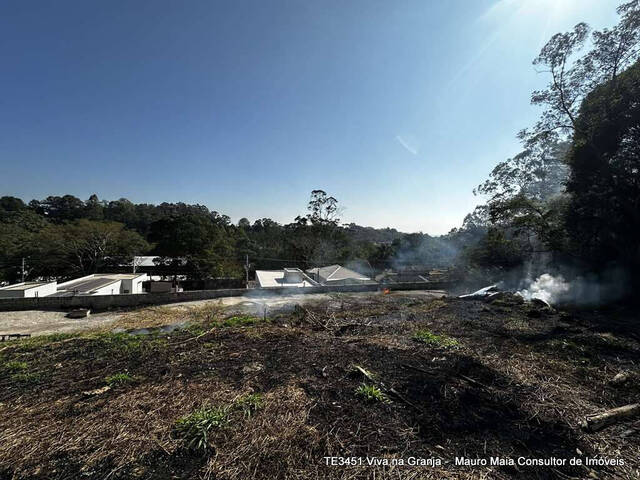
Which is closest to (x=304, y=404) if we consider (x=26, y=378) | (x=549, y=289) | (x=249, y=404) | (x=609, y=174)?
(x=249, y=404)

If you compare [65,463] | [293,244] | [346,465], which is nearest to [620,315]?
[346,465]

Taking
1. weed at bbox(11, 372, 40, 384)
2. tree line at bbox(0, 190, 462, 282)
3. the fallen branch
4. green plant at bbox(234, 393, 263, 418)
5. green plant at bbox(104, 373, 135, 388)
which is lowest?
the fallen branch

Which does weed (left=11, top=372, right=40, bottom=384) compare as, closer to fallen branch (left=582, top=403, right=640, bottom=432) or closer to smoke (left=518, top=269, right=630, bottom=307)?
fallen branch (left=582, top=403, right=640, bottom=432)

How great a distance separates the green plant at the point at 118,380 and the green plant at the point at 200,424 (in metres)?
1.40

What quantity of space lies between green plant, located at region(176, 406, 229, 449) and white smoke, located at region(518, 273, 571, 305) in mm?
13341

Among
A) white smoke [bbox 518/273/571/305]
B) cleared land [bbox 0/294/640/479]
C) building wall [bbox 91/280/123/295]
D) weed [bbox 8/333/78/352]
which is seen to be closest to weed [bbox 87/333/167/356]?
cleared land [bbox 0/294/640/479]

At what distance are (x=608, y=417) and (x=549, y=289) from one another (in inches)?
519

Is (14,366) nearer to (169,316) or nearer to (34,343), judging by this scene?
(34,343)

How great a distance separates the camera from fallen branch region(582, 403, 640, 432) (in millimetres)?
2465

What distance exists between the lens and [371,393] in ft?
9.55

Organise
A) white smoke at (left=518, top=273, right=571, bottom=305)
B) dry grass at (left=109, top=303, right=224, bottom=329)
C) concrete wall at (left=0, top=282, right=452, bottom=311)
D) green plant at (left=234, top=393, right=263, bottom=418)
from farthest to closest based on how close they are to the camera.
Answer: white smoke at (left=518, top=273, right=571, bottom=305), concrete wall at (left=0, top=282, right=452, bottom=311), dry grass at (left=109, top=303, right=224, bottom=329), green plant at (left=234, top=393, right=263, bottom=418)

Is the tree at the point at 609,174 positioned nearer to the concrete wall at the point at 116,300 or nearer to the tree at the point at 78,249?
the concrete wall at the point at 116,300

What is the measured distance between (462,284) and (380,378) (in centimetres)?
1678

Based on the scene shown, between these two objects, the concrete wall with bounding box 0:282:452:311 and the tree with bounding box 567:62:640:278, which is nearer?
the tree with bounding box 567:62:640:278
